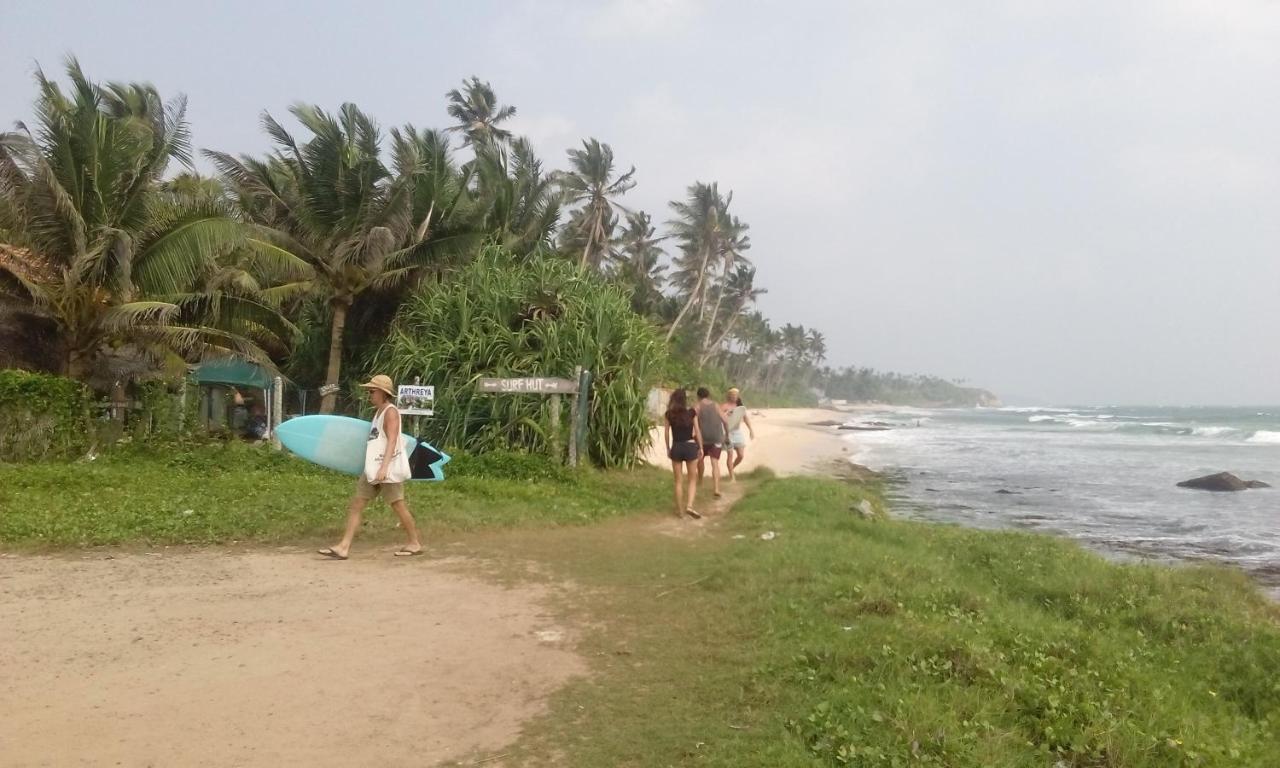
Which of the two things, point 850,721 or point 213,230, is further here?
point 213,230

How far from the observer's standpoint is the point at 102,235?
36.9 ft

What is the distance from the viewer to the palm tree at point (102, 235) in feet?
36.5

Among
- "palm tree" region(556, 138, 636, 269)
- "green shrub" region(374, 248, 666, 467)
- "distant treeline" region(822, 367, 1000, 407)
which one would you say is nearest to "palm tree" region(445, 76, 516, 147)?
"palm tree" region(556, 138, 636, 269)

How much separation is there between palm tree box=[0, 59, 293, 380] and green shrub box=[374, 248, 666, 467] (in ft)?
10.5

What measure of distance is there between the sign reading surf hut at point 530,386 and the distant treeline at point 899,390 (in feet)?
366

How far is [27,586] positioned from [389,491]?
248 cm

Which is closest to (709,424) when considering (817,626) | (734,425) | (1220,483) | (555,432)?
(734,425)

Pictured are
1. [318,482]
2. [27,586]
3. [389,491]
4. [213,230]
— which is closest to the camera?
[27,586]

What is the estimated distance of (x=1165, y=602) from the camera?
21.4 ft

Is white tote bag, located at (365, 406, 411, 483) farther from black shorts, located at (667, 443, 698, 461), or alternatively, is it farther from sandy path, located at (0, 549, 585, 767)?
black shorts, located at (667, 443, 698, 461)

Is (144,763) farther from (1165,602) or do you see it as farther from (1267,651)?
(1165,602)

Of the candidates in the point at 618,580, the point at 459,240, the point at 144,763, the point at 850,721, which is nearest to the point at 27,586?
the point at 144,763

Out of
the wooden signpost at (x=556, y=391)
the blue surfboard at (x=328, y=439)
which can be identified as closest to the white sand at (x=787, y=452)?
the wooden signpost at (x=556, y=391)

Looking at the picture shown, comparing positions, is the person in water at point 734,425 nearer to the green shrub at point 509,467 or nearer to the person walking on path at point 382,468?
the green shrub at point 509,467
